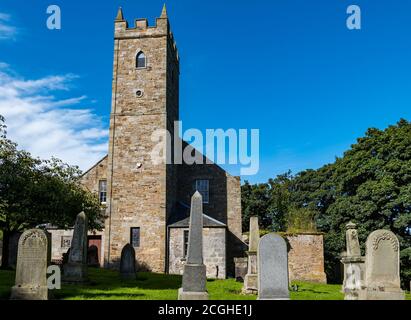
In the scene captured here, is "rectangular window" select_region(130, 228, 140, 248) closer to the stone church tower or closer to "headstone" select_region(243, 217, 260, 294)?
the stone church tower

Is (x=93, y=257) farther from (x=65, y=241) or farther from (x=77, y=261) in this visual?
(x=77, y=261)

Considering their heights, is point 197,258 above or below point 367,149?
below

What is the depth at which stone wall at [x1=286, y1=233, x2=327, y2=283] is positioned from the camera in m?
26.9

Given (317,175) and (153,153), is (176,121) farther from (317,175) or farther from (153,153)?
(317,175)

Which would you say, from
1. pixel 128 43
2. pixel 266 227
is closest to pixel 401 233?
pixel 266 227

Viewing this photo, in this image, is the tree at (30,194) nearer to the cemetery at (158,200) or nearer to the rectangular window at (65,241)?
the cemetery at (158,200)

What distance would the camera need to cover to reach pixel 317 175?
47.3 m

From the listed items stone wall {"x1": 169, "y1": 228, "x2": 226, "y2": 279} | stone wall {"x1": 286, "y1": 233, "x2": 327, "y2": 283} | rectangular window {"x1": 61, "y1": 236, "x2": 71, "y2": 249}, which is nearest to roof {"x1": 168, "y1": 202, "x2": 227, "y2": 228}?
stone wall {"x1": 169, "y1": 228, "x2": 226, "y2": 279}

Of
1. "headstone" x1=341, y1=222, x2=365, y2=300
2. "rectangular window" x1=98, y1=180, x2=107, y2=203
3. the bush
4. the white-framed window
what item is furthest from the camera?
the white-framed window

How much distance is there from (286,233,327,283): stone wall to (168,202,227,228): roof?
5.12 m

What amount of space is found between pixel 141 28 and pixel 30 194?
17.0 meters

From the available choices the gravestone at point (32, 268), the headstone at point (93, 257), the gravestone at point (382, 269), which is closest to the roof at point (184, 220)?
the headstone at point (93, 257)

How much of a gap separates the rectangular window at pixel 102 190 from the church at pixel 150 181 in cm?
7
